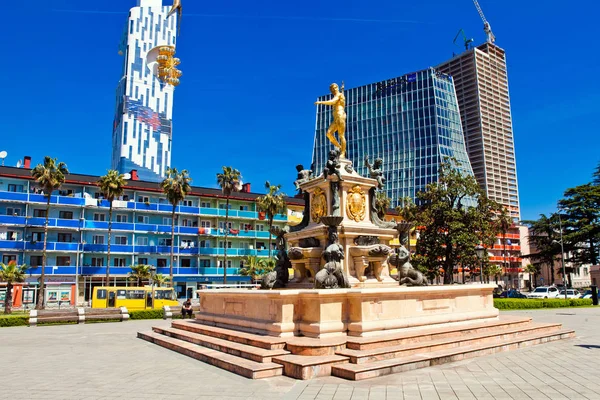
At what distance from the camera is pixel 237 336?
43.5 feet

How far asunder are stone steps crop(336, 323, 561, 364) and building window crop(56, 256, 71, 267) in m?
47.3

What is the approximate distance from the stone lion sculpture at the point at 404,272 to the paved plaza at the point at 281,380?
4434mm

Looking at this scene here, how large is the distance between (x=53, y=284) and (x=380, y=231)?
42818 millimetres

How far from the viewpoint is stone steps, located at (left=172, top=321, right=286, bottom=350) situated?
38.4ft

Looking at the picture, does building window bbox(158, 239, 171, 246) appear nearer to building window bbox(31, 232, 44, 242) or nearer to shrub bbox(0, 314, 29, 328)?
building window bbox(31, 232, 44, 242)

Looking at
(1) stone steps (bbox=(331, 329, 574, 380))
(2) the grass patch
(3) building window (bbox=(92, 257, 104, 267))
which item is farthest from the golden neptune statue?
(3) building window (bbox=(92, 257, 104, 267))

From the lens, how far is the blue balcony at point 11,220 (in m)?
46.7

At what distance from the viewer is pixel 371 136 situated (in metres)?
123

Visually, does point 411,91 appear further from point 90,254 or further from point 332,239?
point 332,239

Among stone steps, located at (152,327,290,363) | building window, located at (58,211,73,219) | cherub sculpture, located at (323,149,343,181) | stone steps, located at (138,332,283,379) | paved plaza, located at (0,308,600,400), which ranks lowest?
paved plaza, located at (0,308,600,400)

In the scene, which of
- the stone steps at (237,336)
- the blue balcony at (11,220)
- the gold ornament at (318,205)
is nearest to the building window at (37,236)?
the blue balcony at (11,220)

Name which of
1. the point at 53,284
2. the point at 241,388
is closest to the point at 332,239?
the point at 241,388

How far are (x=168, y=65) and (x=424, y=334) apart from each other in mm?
123443

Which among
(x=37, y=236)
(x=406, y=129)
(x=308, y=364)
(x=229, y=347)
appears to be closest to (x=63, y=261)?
(x=37, y=236)
